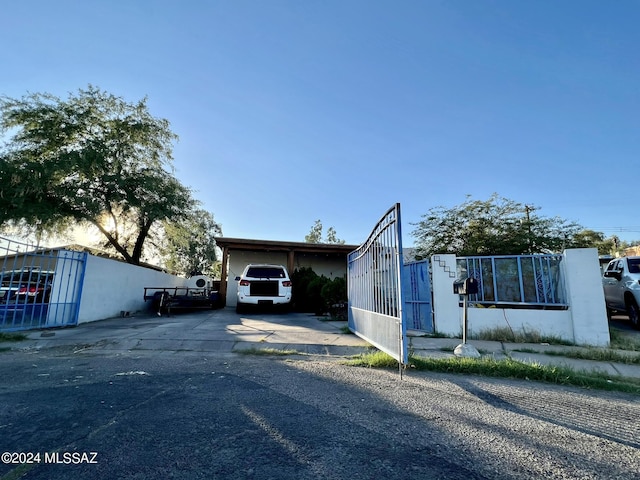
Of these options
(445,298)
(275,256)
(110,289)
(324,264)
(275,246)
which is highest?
(275,246)

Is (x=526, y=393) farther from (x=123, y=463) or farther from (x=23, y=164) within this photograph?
(x=23, y=164)

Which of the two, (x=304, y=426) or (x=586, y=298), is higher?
(x=586, y=298)

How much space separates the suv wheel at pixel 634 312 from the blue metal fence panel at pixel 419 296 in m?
5.26

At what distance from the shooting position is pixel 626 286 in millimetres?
7750

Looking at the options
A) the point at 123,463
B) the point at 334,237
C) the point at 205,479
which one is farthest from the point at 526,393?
the point at 334,237

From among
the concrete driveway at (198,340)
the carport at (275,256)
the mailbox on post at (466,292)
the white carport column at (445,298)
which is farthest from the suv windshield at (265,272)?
the mailbox on post at (466,292)

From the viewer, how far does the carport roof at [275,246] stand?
14719 mm

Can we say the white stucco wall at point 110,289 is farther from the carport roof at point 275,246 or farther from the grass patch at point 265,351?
the grass patch at point 265,351

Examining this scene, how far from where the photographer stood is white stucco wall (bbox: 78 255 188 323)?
8352 mm

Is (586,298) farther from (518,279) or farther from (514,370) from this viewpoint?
(514,370)

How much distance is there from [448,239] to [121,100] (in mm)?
17217

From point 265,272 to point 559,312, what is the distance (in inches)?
336

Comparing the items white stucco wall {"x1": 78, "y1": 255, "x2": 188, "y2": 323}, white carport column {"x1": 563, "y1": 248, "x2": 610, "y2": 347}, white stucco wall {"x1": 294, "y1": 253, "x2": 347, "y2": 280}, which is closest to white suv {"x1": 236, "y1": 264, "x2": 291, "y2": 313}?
white stucco wall {"x1": 78, "y1": 255, "x2": 188, "y2": 323}

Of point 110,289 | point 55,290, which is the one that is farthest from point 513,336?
point 110,289
